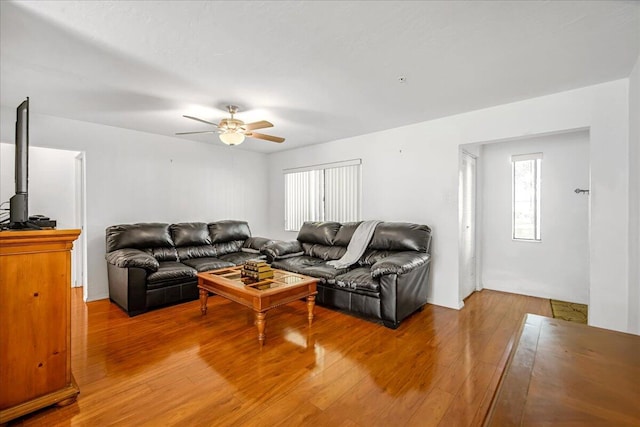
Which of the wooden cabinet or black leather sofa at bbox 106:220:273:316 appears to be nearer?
the wooden cabinet

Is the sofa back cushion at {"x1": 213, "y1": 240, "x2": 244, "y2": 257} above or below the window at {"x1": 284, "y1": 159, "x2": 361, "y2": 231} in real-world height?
below

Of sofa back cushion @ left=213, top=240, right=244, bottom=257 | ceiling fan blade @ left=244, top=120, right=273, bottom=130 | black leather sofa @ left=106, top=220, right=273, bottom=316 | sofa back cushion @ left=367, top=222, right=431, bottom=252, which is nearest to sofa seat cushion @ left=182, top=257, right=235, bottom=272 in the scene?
black leather sofa @ left=106, top=220, right=273, bottom=316

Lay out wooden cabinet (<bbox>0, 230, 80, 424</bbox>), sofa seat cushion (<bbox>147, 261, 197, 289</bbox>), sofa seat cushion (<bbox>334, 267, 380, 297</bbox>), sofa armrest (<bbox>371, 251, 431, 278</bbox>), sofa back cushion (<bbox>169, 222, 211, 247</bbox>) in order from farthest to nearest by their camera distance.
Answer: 1. sofa back cushion (<bbox>169, 222, 211, 247</bbox>)
2. sofa seat cushion (<bbox>147, 261, 197, 289</bbox>)
3. sofa seat cushion (<bbox>334, 267, 380, 297</bbox>)
4. sofa armrest (<bbox>371, 251, 431, 278</bbox>)
5. wooden cabinet (<bbox>0, 230, 80, 424</bbox>)

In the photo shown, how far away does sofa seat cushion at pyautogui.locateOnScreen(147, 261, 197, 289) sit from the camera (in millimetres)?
3451

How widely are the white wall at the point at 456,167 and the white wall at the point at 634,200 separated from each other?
125mm

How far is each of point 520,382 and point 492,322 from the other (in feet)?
9.46

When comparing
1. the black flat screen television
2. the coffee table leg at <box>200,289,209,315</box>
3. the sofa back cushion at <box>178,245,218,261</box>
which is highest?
the black flat screen television

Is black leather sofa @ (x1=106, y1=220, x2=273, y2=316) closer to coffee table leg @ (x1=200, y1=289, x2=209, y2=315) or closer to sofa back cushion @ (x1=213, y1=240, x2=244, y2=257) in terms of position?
sofa back cushion @ (x1=213, y1=240, x2=244, y2=257)

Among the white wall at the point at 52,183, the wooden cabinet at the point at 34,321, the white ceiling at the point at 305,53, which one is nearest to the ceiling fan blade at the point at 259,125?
the white ceiling at the point at 305,53

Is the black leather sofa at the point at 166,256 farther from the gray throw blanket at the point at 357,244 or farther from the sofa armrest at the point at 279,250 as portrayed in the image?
the gray throw blanket at the point at 357,244

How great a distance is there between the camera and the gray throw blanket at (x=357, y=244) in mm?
3859

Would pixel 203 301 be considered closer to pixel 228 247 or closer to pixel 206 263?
pixel 206 263

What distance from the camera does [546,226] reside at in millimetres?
3961

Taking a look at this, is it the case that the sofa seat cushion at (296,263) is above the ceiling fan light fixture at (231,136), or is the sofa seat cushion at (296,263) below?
below
